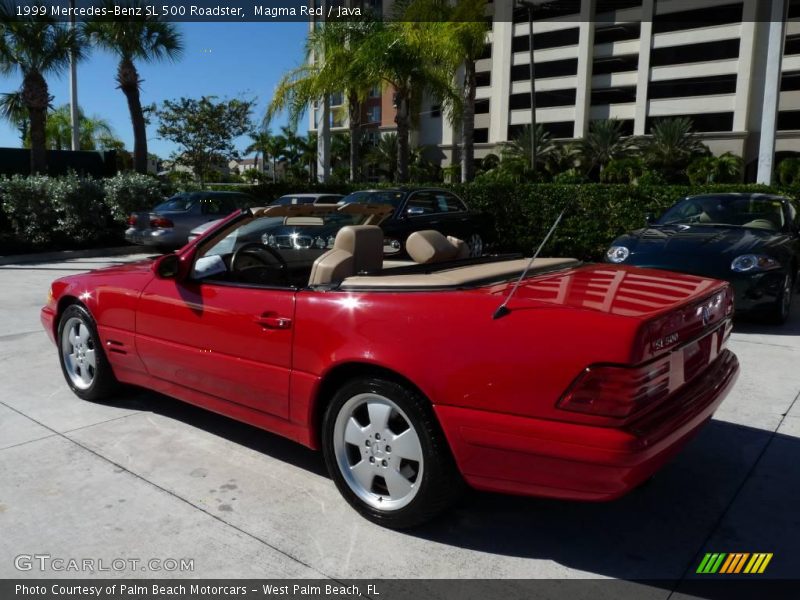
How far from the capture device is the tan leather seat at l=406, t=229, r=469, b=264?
12.6 ft

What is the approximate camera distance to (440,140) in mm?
56000

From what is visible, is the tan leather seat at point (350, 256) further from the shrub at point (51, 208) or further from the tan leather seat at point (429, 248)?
the shrub at point (51, 208)

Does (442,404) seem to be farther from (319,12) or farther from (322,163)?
(319,12)

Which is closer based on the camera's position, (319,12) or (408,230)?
(408,230)

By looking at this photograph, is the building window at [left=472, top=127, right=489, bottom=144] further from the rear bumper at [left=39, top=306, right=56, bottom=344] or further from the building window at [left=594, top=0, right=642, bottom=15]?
the rear bumper at [left=39, top=306, right=56, bottom=344]

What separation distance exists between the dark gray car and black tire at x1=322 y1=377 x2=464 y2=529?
39.8ft

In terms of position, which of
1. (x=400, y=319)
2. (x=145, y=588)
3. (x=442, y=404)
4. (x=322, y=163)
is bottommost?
(x=145, y=588)

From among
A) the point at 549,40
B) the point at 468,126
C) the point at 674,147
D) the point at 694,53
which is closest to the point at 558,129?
the point at 549,40

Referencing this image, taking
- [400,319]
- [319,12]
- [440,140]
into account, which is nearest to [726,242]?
[400,319]

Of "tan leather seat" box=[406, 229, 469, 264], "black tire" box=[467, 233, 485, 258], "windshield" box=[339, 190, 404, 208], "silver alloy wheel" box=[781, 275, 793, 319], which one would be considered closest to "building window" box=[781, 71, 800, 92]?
"black tire" box=[467, 233, 485, 258]

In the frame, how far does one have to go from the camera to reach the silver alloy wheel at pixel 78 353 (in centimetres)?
471

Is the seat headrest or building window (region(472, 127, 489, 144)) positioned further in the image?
building window (region(472, 127, 489, 144))

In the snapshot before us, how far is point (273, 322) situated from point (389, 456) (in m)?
0.91

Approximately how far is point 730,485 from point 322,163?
19.1 metres
